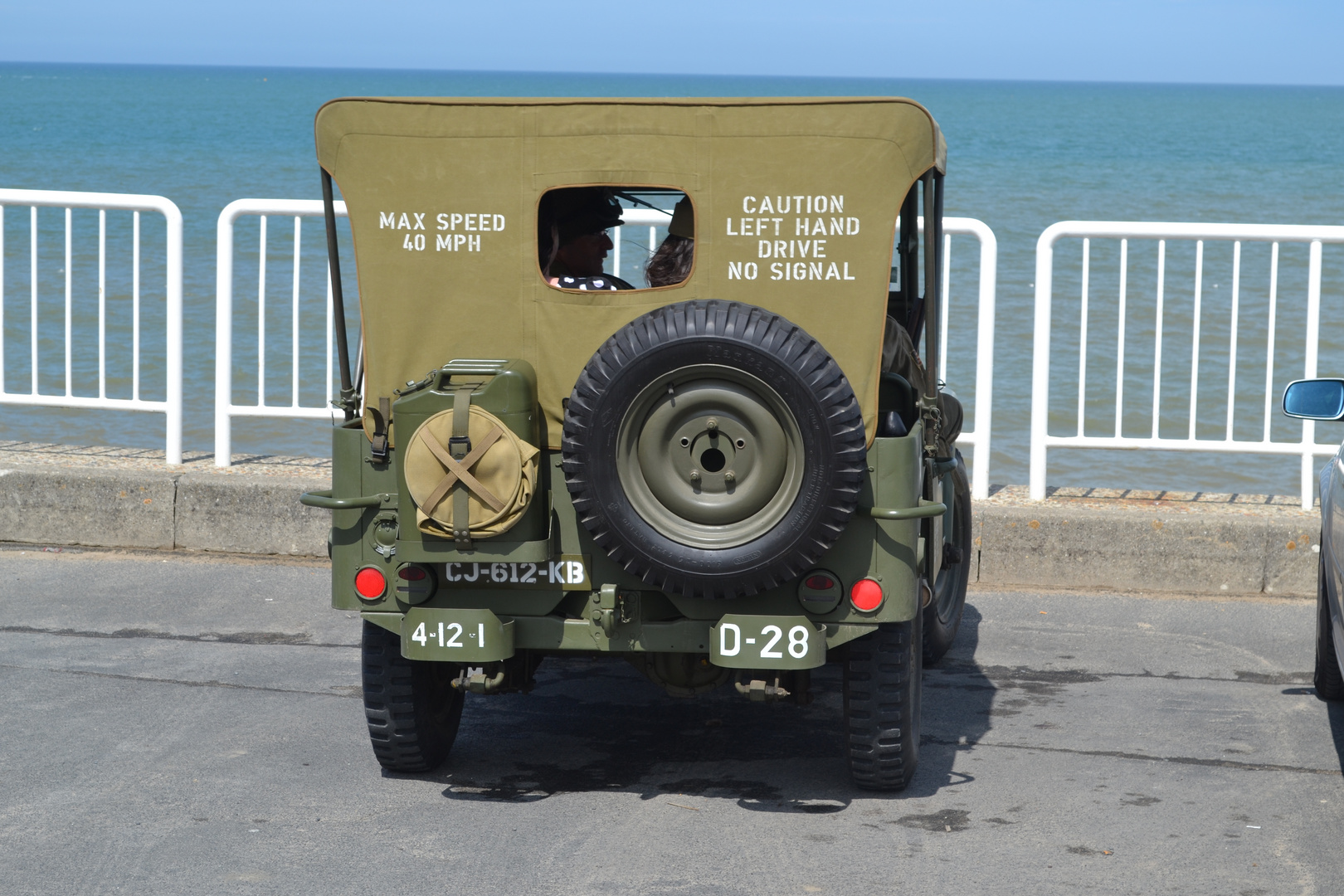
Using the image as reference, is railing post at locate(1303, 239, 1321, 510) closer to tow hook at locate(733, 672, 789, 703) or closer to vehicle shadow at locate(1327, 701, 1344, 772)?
vehicle shadow at locate(1327, 701, 1344, 772)

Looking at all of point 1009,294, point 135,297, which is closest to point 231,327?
point 135,297

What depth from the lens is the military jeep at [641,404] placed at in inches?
158

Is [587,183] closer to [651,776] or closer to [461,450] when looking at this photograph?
[461,450]

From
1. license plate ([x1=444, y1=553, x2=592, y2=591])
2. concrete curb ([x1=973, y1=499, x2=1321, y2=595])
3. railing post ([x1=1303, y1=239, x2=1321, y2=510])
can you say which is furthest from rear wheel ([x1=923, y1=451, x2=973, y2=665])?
railing post ([x1=1303, y1=239, x2=1321, y2=510])

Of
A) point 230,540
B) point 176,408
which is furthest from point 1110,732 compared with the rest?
point 176,408

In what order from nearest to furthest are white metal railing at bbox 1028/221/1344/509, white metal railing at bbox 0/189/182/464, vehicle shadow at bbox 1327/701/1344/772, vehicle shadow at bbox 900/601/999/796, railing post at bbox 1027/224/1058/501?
vehicle shadow at bbox 900/601/999/796, vehicle shadow at bbox 1327/701/1344/772, white metal railing at bbox 1028/221/1344/509, railing post at bbox 1027/224/1058/501, white metal railing at bbox 0/189/182/464

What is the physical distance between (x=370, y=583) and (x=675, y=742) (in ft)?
4.37

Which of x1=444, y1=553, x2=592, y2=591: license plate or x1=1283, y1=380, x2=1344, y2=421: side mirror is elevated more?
x1=1283, y1=380, x2=1344, y2=421: side mirror

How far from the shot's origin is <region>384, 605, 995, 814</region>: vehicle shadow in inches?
182

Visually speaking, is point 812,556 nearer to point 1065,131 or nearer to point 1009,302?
point 1009,302

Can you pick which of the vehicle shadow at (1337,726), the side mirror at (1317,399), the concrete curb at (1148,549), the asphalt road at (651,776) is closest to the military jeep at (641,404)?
the asphalt road at (651,776)

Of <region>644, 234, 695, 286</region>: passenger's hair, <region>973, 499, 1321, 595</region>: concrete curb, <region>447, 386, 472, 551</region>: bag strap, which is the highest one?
<region>644, 234, 695, 286</region>: passenger's hair

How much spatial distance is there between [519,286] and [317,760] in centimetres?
174

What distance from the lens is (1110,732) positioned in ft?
17.0
